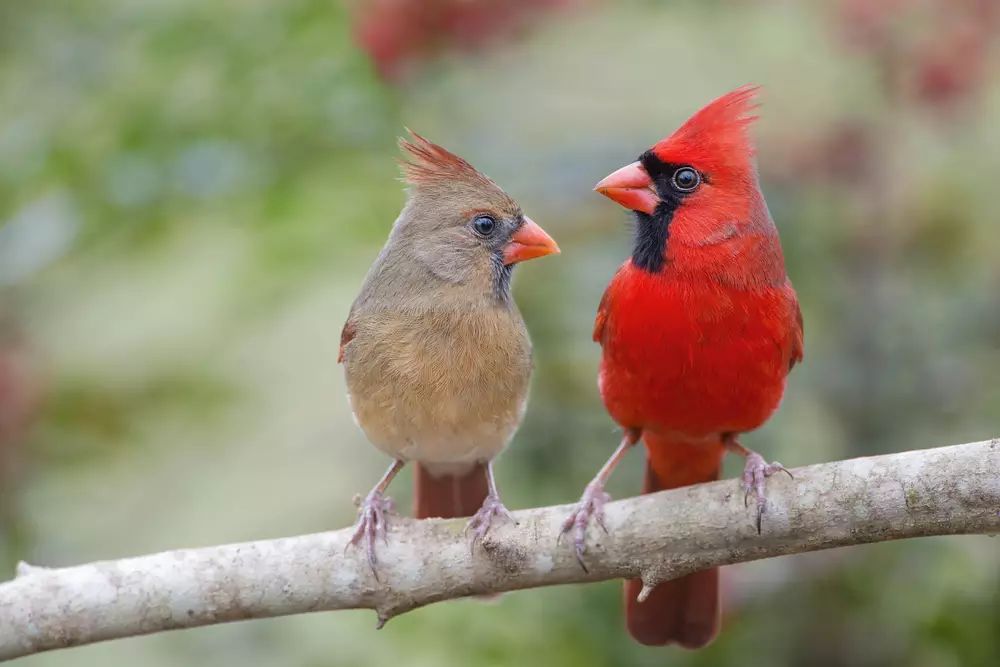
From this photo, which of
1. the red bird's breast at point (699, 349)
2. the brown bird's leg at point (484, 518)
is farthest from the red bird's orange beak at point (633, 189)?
the brown bird's leg at point (484, 518)

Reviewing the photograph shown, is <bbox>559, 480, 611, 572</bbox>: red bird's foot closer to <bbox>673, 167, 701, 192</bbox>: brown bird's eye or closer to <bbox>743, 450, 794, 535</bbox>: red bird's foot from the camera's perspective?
<bbox>743, 450, 794, 535</bbox>: red bird's foot

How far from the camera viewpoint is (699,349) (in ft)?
8.67

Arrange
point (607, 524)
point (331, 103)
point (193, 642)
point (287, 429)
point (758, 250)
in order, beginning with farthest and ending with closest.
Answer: point (287, 429)
point (193, 642)
point (331, 103)
point (758, 250)
point (607, 524)

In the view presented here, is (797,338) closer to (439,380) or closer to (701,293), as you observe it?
(701,293)

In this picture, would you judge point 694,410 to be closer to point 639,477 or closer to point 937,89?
point 639,477

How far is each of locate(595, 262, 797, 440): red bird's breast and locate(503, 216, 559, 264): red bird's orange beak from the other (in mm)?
184

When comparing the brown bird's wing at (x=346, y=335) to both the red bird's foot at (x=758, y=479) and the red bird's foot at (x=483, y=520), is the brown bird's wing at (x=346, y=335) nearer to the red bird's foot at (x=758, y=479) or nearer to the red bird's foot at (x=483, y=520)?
the red bird's foot at (x=483, y=520)

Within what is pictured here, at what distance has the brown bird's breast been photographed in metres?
Result: 2.74

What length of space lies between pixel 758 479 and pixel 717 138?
2.48 ft

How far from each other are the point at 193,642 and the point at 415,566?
4.40 ft

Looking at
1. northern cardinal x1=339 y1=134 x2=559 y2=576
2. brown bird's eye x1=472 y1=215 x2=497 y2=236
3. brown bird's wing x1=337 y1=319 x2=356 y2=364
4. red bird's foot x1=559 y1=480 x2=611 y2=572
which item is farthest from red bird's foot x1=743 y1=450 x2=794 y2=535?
brown bird's wing x1=337 y1=319 x2=356 y2=364

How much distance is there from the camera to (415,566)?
257cm

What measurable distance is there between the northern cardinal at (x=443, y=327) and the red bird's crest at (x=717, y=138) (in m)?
0.35

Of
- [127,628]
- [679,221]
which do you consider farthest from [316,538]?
[679,221]
